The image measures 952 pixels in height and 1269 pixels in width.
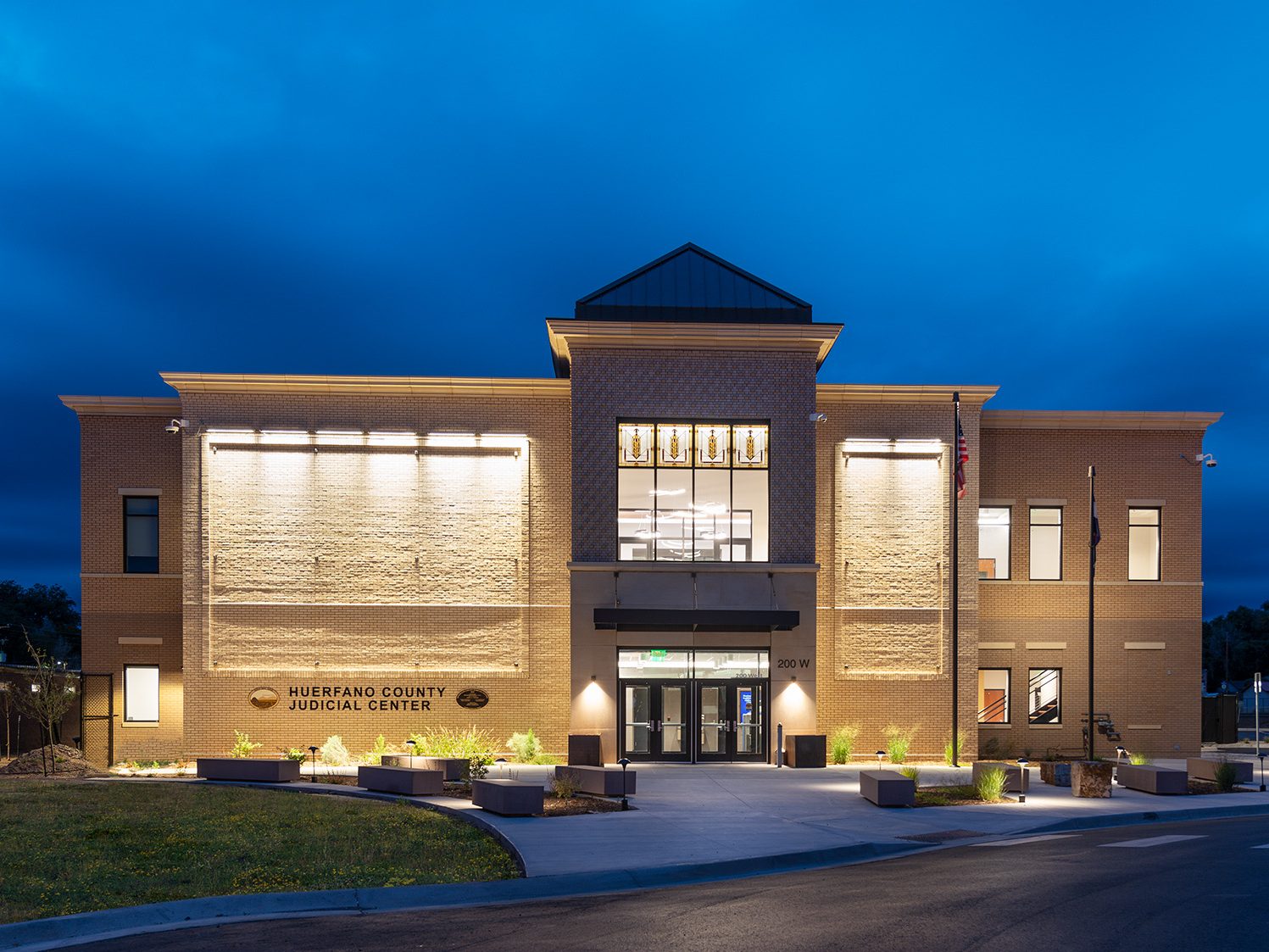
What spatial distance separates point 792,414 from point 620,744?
10.6 m


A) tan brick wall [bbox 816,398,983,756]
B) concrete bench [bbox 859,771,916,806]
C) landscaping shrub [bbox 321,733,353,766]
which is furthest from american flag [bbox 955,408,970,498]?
landscaping shrub [bbox 321,733,353,766]

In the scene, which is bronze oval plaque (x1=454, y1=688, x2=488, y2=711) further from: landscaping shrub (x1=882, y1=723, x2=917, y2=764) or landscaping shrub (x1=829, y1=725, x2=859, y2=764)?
landscaping shrub (x1=882, y1=723, x2=917, y2=764)

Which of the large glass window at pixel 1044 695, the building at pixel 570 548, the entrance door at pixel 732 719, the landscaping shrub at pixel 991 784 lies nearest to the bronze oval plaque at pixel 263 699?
the building at pixel 570 548

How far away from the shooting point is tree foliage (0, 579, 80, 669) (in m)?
86.6

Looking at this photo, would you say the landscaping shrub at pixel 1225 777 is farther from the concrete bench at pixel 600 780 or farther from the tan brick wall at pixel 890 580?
the concrete bench at pixel 600 780

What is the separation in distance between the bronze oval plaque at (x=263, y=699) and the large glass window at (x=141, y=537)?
5.39 m

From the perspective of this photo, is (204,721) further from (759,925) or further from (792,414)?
(759,925)

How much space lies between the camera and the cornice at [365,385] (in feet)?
104

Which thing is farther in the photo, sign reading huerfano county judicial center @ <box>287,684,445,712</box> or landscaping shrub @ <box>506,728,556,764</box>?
sign reading huerfano county judicial center @ <box>287,684,445,712</box>

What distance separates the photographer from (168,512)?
3322 cm

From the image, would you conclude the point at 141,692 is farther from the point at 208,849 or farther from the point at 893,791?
the point at 893,791

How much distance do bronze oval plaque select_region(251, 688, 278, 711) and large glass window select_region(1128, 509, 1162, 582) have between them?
2684 centimetres

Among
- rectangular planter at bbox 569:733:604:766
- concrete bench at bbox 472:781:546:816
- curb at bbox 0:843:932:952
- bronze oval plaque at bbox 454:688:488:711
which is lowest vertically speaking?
rectangular planter at bbox 569:733:604:766

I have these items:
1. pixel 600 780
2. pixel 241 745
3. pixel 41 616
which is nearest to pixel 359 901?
pixel 600 780
